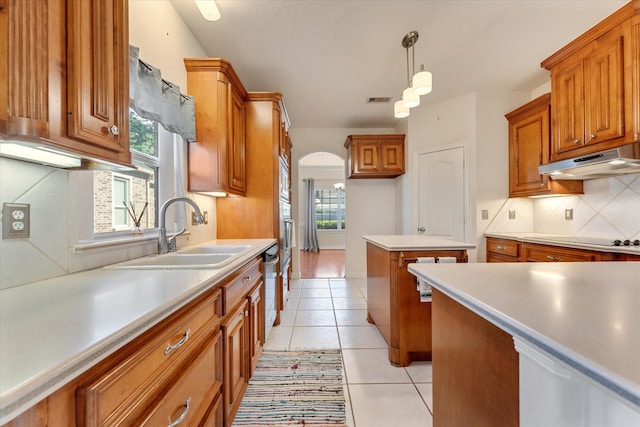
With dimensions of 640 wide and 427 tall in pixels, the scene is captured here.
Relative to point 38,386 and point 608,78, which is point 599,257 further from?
point 38,386

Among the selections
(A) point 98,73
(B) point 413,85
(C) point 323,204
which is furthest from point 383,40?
(C) point 323,204

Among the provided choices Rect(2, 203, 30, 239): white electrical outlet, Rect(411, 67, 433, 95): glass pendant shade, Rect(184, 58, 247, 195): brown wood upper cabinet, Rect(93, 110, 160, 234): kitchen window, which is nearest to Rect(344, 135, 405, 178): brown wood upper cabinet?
Rect(411, 67, 433, 95): glass pendant shade

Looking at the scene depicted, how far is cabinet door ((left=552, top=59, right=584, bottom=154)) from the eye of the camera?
85.7 inches

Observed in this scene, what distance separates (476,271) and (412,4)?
204 cm

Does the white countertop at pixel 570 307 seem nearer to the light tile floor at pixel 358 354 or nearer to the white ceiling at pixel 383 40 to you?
the light tile floor at pixel 358 354

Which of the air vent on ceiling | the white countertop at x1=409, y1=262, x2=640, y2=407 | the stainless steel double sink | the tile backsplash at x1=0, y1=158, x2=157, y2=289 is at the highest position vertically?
the air vent on ceiling

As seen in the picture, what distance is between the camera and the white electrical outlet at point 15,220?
84 centimetres

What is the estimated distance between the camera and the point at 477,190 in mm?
3277

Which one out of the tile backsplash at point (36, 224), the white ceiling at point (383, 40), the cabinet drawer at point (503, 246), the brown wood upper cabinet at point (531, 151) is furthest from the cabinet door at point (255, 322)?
the brown wood upper cabinet at point (531, 151)

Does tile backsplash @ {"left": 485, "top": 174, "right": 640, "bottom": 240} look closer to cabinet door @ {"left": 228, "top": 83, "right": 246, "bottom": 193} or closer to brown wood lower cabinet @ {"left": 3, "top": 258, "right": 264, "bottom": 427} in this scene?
cabinet door @ {"left": 228, "top": 83, "right": 246, "bottom": 193}

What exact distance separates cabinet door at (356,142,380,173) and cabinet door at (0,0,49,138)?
3.63m

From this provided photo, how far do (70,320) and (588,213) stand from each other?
3796mm

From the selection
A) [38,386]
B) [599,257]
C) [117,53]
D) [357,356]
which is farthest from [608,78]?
[38,386]

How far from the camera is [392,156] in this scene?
4043 mm
